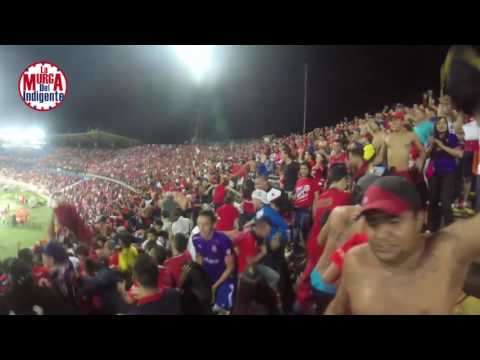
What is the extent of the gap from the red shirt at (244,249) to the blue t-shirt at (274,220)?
12 cm

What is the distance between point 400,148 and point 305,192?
74 centimetres

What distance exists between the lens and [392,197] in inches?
129

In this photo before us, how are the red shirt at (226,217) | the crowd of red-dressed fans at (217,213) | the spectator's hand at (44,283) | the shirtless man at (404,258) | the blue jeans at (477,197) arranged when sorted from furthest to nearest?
the spectator's hand at (44,283) → the red shirt at (226,217) → the crowd of red-dressed fans at (217,213) → the blue jeans at (477,197) → the shirtless man at (404,258)

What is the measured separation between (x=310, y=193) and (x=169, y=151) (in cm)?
110

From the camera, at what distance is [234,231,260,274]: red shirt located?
11.6 ft

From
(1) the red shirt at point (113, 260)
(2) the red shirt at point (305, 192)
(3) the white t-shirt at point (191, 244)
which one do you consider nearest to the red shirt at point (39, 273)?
(1) the red shirt at point (113, 260)

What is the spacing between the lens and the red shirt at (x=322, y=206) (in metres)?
3.48

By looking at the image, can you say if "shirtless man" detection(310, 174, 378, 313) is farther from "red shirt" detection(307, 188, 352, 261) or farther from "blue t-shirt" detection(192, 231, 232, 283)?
"blue t-shirt" detection(192, 231, 232, 283)

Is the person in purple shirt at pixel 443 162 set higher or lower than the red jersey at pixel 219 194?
higher

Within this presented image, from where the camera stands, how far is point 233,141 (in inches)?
142

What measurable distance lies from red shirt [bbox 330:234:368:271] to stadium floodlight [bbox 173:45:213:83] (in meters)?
1.60

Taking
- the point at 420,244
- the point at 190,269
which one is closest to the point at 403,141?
the point at 420,244

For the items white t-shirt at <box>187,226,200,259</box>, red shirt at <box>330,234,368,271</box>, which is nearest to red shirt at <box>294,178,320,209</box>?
red shirt at <box>330,234,368,271</box>

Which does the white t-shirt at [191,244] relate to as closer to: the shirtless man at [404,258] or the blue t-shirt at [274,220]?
the blue t-shirt at [274,220]
